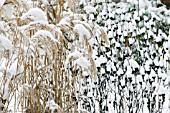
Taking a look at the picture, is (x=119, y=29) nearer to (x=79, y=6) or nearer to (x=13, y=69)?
(x=79, y=6)

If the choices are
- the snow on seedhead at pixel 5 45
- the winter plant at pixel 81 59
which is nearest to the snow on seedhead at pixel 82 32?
the winter plant at pixel 81 59

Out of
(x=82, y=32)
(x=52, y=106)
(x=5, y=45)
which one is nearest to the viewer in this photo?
(x=5, y=45)

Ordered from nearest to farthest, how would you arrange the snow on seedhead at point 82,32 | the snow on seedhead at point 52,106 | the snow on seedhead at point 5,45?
the snow on seedhead at point 5,45, the snow on seedhead at point 82,32, the snow on seedhead at point 52,106

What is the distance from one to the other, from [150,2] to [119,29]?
1.45 m

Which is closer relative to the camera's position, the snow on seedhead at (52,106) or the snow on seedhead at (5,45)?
the snow on seedhead at (5,45)

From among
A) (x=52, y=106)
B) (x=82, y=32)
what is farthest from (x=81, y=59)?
(x=52, y=106)

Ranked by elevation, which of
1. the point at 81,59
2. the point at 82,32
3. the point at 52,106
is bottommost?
the point at 52,106

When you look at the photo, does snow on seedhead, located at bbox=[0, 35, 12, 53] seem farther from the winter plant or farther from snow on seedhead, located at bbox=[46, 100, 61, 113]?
snow on seedhead, located at bbox=[46, 100, 61, 113]

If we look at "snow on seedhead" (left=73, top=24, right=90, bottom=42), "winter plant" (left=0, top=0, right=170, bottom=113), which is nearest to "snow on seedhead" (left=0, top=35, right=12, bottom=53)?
"winter plant" (left=0, top=0, right=170, bottom=113)

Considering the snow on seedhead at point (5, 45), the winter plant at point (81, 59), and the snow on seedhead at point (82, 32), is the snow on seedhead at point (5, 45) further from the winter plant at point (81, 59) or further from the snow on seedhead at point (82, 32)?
the snow on seedhead at point (82, 32)

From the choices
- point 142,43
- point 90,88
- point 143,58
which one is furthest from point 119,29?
point 90,88

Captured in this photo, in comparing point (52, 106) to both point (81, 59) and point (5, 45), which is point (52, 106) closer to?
point (81, 59)

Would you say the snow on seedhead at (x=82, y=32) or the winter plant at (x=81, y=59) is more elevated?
the snow on seedhead at (x=82, y=32)

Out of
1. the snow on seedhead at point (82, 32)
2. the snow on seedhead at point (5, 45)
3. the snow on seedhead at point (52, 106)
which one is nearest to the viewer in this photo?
the snow on seedhead at point (5, 45)
